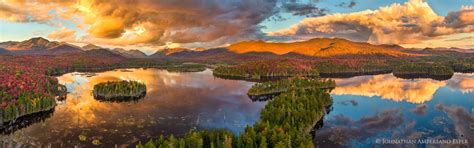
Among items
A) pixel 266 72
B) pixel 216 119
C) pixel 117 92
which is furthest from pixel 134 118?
pixel 266 72

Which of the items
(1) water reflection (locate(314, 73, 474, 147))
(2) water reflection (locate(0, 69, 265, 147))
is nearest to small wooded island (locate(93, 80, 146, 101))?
(2) water reflection (locate(0, 69, 265, 147))

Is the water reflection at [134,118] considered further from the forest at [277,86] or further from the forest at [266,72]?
the forest at [266,72]

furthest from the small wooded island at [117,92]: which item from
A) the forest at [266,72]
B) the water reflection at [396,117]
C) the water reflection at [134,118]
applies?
the forest at [266,72]

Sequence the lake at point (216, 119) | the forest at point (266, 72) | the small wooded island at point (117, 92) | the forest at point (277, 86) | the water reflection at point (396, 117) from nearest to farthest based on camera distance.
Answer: the lake at point (216, 119)
the water reflection at point (396, 117)
the small wooded island at point (117, 92)
the forest at point (277, 86)
the forest at point (266, 72)

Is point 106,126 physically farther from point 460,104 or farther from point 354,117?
point 460,104

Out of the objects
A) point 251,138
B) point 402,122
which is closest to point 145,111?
point 251,138

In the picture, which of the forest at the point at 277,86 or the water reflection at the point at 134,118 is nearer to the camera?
the water reflection at the point at 134,118

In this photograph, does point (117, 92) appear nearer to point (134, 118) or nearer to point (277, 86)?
point (134, 118)

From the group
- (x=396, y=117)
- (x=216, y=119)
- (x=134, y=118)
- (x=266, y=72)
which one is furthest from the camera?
(x=266, y=72)
